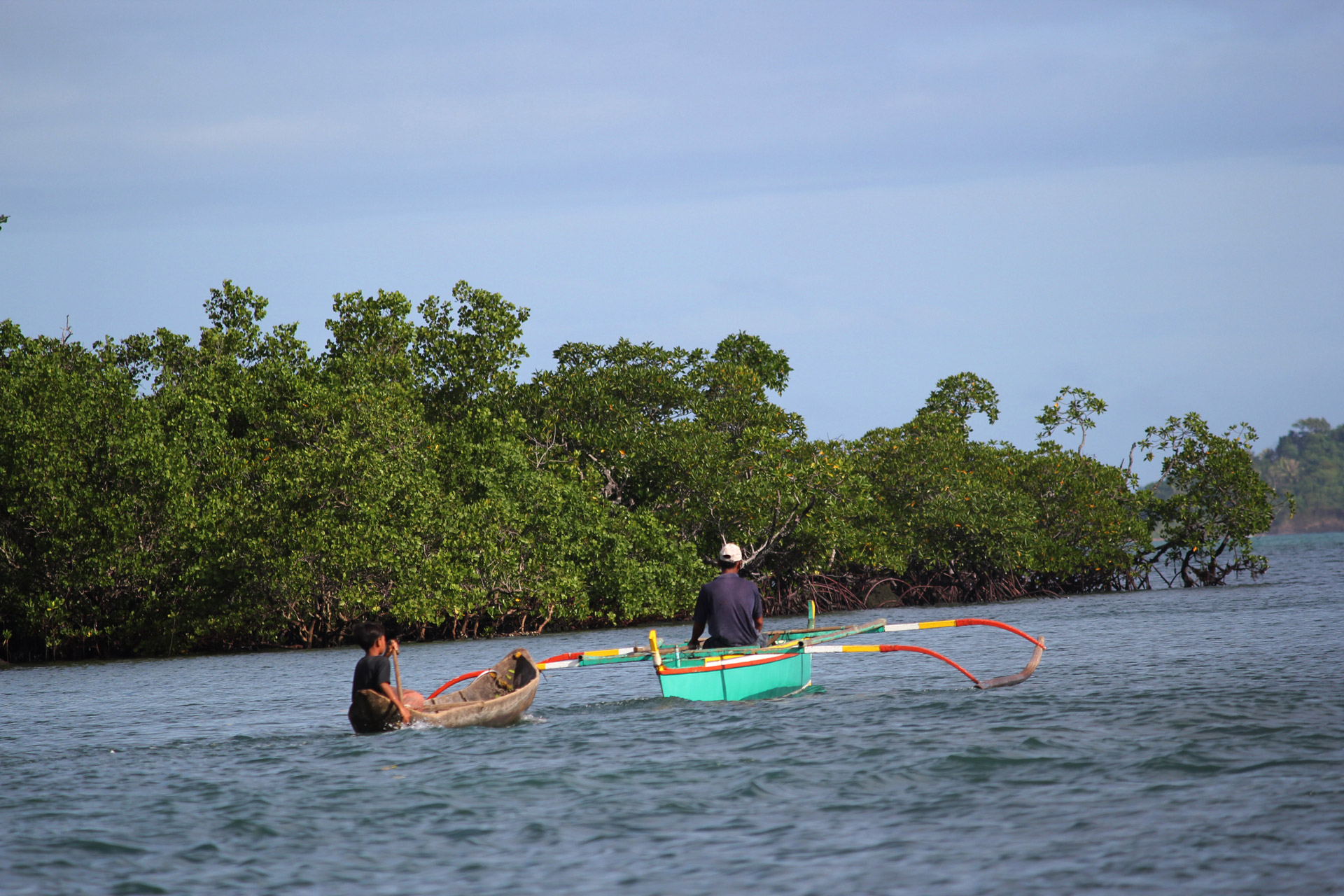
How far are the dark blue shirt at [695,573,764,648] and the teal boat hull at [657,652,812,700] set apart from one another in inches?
15.8

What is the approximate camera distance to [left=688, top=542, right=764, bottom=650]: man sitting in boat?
1272 cm

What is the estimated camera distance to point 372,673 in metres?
11.2

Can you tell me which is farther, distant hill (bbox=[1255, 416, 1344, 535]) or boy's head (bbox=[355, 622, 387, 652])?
distant hill (bbox=[1255, 416, 1344, 535])

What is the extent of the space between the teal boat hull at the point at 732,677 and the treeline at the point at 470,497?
13077 millimetres

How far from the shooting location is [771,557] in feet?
108

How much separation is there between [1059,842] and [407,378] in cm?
2475

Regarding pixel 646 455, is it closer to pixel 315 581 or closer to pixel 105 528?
pixel 315 581

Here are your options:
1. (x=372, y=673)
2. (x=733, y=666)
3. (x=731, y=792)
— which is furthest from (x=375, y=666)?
(x=731, y=792)

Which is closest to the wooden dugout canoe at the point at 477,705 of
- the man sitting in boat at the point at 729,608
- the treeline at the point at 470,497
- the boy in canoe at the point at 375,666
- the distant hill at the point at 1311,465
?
the boy in canoe at the point at 375,666

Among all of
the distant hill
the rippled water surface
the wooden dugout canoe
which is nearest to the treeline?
the rippled water surface

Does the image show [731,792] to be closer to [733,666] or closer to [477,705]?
[733,666]

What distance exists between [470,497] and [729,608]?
16.5 m

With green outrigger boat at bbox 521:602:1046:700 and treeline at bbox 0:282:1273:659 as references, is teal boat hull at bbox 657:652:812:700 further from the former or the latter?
treeline at bbox 0:282:1273:659

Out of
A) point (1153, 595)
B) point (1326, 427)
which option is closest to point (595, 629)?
point (1153, 595)
